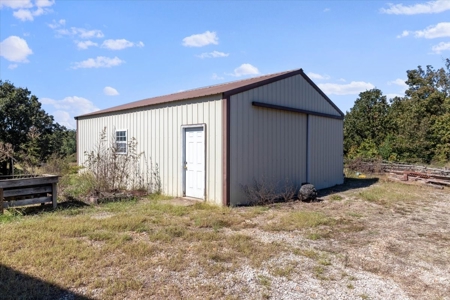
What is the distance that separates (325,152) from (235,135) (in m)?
5.27

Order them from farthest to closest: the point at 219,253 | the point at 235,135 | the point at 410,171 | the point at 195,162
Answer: the point at 410,171 → the point at 195,162 → the point at 235,135 → the point at 219,253

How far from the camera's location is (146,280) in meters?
3.26

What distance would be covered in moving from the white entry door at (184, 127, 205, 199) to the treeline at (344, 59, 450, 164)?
13416 mm

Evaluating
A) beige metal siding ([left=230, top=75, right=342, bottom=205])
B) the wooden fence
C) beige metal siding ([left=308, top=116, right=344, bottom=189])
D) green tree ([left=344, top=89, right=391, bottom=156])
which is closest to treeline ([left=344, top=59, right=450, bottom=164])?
green tree ([left=344, top=89, right=391, bottom=156])

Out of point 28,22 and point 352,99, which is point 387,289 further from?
point 352,99

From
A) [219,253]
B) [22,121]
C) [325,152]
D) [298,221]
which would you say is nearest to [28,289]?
[219,253]

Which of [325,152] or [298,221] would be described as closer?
[298,221]

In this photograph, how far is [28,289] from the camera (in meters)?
2.99

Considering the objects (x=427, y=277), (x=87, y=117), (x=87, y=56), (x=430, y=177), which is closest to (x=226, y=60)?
(x=87, y=56)

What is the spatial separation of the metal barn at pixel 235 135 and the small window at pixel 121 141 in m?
0.05

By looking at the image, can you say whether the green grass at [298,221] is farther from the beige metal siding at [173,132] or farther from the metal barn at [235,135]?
the beige metal siding at [173,132]

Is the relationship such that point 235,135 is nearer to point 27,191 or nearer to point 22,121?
point 27,191

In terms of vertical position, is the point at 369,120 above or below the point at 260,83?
above

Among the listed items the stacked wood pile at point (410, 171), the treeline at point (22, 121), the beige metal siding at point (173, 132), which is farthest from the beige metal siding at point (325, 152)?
the treeline at point (22, 121)
